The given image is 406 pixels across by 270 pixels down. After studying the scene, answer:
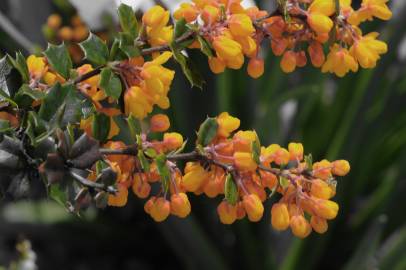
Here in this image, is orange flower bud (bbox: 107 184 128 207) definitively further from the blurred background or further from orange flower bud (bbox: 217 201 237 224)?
the blurred background

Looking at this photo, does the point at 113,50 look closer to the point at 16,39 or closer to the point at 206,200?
the point at 16,39

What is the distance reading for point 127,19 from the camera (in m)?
0.68

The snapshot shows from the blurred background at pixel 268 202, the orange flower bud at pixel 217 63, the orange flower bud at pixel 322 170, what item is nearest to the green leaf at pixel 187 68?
the orange flower bud at pixel 217 63

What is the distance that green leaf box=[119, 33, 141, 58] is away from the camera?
25.6 inches

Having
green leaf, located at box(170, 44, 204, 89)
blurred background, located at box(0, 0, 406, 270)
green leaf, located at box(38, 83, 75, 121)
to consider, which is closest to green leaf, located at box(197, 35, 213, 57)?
green leaf, located at box(170, 44, 204, 89)

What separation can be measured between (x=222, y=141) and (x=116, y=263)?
66.0 inches

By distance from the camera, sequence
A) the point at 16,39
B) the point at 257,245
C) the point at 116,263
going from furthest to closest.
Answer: the point at 116,263 < the point at 257,245 < the point at 16,39

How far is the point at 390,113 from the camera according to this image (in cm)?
206

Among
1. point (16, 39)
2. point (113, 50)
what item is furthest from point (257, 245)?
point (113, 50)

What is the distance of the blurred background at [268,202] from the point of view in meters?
Result: 1.77

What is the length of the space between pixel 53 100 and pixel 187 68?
0.12m

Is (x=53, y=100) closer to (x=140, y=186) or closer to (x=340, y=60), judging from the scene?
(x=140, y=186)

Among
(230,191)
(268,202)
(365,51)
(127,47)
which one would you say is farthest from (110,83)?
(268,202)

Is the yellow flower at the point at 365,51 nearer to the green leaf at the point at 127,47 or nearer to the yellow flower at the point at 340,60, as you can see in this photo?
the yellow flower at the point at 340,60
